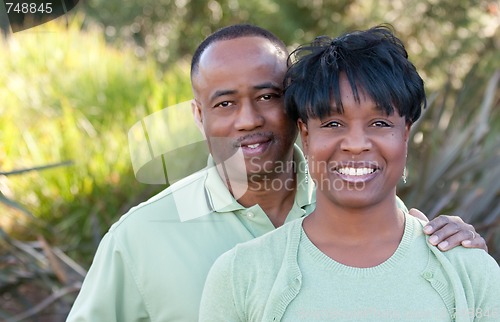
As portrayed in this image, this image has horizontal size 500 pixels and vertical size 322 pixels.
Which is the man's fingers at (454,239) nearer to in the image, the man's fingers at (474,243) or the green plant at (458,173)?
the man's fingers at (474,243)

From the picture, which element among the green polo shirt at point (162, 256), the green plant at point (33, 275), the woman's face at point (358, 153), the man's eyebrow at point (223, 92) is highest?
the man's eyebrow at point (223, 92)

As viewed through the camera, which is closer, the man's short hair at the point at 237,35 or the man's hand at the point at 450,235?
the man's hand at the point at 450,235

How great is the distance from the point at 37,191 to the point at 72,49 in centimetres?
255

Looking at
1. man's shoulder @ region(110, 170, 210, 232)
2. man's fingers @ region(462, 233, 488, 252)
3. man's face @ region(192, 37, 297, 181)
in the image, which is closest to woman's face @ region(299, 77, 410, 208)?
man's fingers @ region(462, 233, 488, 252)

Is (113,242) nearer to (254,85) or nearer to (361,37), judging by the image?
(254,85)

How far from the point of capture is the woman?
2256mm

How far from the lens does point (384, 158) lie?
93.7 inches

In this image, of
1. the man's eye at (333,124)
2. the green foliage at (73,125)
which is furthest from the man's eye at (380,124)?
the green foliage at (73,125)

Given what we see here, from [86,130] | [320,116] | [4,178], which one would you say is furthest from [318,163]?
[86,130]

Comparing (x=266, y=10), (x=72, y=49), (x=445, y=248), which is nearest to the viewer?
(x=445, y=248)

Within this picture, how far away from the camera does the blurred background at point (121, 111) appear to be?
178 inches

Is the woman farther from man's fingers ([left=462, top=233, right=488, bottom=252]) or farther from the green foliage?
the green foliage

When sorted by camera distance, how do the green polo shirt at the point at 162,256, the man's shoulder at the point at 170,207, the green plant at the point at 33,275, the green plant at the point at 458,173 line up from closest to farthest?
the green polo shirt at the point at 162,256
the man's shoulder at the point at 170,207
the green plant at the point at 458,173
the green plant at the point at 33,275

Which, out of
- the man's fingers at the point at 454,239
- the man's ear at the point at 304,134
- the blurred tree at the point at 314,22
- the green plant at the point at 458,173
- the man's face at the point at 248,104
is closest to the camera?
the man's fingers at the point at 454,239
